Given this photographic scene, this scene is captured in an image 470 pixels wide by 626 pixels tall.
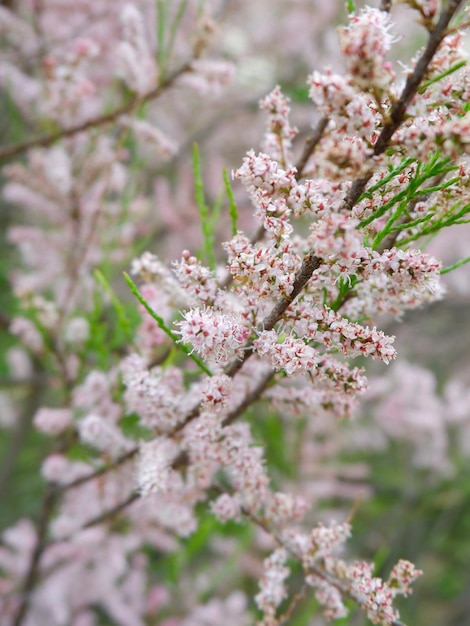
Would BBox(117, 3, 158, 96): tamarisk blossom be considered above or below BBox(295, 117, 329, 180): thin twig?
above

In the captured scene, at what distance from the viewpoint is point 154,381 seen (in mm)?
1144

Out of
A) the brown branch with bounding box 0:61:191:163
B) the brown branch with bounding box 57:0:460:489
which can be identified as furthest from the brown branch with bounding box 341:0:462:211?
the brown branch with bounding box 0:61:191:163

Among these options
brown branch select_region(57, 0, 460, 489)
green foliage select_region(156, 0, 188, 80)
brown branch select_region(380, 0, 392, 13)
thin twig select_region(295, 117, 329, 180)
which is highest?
green foliage select_region(156, 0, 188, 80)

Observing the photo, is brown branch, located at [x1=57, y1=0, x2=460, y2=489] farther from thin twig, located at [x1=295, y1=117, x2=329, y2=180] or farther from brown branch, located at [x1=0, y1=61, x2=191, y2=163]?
brown branch, located at [x1=0, y1=61, x2=191, y2=163]

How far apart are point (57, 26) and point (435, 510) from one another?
4.13 meters

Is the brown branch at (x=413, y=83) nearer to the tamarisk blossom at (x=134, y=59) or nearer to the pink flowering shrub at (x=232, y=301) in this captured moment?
the pink flowering shrub at (x=232, y=301)

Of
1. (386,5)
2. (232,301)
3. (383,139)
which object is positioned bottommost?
(383,139)

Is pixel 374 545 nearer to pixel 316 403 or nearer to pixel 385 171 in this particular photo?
pixel 316 403

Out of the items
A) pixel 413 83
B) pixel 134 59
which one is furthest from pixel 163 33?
pixel 413 83

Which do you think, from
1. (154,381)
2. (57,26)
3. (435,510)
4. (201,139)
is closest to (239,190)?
(201,139)

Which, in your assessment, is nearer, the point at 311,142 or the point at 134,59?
the point at 311,142

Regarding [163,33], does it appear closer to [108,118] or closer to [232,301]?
[108,118]

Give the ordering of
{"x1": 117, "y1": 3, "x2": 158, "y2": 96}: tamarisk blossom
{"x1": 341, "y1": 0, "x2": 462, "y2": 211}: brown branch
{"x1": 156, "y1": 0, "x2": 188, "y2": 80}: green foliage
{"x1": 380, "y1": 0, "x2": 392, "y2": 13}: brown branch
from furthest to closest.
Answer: {"x1": 117, "y1": 3, "x2": 158, "y2": 96}: tamarisk blossom, {"x1": 156, "y1": 0, "x2": 188, "y2": 80}: green foliage, {"x1": 380, "y1": 0, "x2": 392, "y2": 13}: brown branch, {"x1": 341, "y1": 0, "x2": 462, "y2": 211}: brown branch

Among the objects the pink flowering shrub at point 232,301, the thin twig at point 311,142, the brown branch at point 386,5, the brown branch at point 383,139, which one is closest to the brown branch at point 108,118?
the pink flowering shrub at point 232,301
